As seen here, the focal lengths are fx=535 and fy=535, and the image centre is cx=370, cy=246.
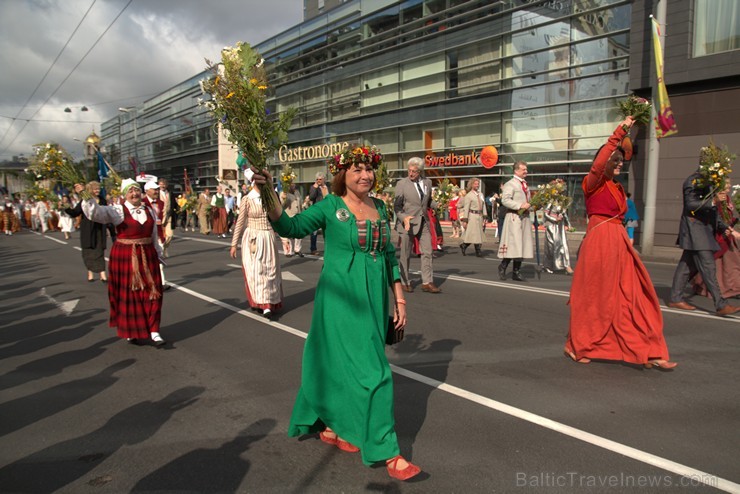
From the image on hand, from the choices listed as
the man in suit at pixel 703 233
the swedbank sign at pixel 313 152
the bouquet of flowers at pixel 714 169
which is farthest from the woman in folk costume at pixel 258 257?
the swedbank sign at pixel 313 152

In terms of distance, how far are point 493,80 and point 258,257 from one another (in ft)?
69.1

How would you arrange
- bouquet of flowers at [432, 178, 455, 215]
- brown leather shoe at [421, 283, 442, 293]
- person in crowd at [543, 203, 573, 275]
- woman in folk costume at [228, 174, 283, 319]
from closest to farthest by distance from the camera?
woman in folk costume at [228, 174, 283, 319], brown leather shoe at [421, 283, 442, 293], person in crowd at [543, 203, 573, 275], bouquet of flowers at [432, 178, 455, 215]

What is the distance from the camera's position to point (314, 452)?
11.6ft

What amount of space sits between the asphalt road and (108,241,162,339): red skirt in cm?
26

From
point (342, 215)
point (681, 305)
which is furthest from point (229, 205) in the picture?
point (342, 215)

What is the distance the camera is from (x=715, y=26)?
17.5m

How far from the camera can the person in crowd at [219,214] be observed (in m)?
23.5

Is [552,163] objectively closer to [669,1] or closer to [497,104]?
[497,104]

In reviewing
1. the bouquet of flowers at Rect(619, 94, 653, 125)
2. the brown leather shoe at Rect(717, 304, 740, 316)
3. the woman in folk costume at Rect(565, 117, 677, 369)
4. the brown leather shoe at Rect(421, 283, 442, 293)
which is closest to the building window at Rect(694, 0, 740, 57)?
the brown leather shoe at Rect(717, 304, 740, 316)

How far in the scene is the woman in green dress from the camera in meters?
3.13

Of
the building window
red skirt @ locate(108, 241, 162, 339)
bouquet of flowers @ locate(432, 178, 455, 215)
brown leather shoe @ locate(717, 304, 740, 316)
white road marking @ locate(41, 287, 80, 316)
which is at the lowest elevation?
white road marking @ locate(41, 287, 80, 316)

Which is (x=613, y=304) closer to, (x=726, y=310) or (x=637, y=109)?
(x=637, y=109)

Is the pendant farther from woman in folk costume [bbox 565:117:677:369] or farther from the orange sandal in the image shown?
woman in folk costume [bbox 565:117:677:369]

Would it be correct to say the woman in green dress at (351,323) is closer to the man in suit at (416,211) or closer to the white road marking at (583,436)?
the white road marking at (583,436)
